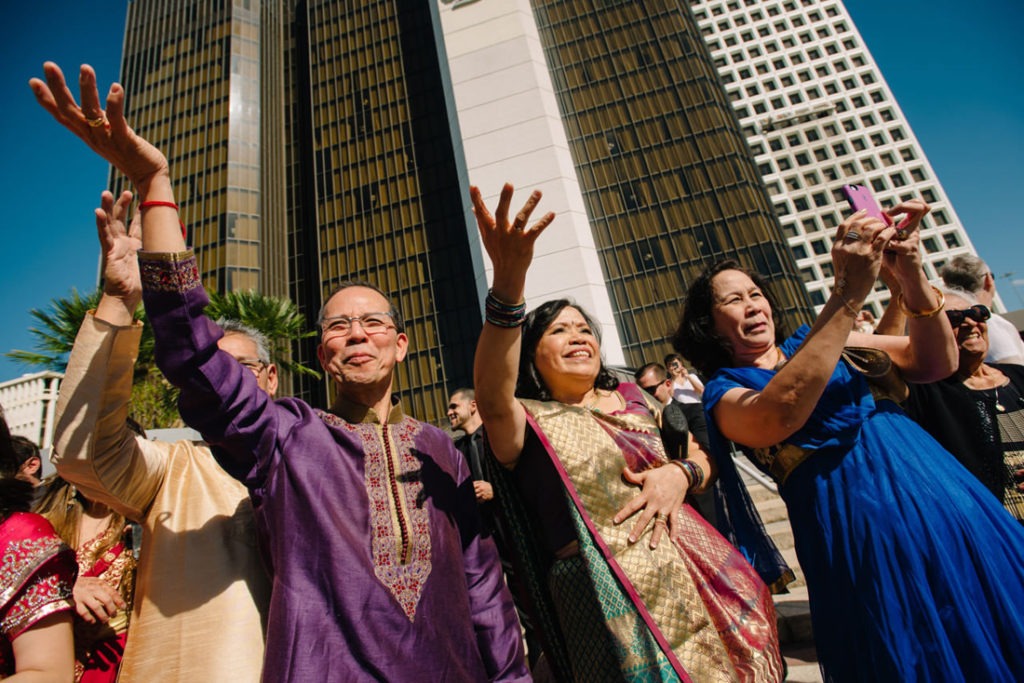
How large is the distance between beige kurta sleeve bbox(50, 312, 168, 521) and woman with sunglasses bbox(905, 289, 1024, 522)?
289 cm

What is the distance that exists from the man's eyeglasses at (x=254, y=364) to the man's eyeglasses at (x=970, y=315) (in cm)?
310

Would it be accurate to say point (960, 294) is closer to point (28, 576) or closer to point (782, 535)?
point (782, 535)

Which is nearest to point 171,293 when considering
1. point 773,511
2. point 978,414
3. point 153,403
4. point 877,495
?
point 877,495

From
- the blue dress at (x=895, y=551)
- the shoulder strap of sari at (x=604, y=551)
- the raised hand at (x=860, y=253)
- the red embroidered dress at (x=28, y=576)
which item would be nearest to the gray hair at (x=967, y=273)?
→ the blue dress at (x=895, y=551)

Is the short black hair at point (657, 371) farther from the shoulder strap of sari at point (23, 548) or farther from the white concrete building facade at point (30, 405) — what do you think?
the white concrete building facade at point (30, 405)

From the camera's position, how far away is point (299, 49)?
33531 mm

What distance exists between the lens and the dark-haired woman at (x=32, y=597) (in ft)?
3.62

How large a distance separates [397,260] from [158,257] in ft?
87.0

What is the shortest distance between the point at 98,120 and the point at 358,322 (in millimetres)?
832


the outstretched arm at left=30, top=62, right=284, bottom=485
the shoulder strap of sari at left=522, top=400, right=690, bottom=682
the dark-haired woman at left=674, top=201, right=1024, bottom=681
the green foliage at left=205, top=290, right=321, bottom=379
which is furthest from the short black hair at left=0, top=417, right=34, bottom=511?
the green foliage at left=205, top=290, right=321, bottom=379

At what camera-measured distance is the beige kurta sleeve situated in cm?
124

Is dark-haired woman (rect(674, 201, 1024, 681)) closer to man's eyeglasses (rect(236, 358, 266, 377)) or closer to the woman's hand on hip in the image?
the woman's hand on hip

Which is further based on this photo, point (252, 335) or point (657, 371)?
point (657, 371)

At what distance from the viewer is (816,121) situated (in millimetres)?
45156
